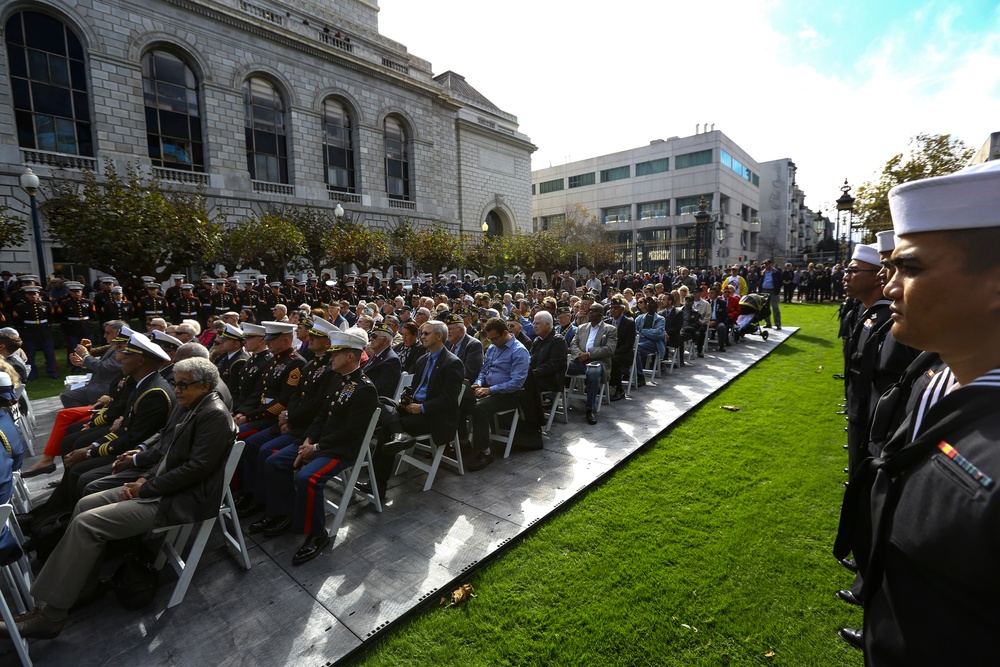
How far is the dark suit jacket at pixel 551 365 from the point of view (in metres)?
6.46

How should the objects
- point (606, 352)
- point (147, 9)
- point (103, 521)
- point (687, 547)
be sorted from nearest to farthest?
point (103, 521) < point (687, 547) < point (606, 352) < point (147, 9)

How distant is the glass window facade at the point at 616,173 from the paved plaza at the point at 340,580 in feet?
202

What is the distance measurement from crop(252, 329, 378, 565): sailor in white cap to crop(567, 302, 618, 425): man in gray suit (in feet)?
13.3

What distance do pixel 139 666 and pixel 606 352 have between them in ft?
22.0

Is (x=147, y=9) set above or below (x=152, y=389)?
above

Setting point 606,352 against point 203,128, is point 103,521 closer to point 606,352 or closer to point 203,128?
point 606,352

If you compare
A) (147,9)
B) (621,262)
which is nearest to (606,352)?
(147,9)

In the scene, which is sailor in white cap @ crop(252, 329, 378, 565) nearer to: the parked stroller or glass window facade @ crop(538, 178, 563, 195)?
the parked stroller

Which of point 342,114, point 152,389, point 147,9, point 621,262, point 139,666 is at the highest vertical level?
point 147,9

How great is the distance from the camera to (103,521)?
10.2 feet

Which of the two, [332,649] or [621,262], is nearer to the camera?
[332,649]

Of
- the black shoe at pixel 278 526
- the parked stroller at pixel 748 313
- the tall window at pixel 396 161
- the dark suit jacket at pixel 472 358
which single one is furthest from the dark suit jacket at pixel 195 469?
the tall window at pixel 396 161

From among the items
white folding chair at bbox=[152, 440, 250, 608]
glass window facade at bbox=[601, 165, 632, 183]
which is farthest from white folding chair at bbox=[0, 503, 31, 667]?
glass window facade at bbox=[601, 165, 632, 183]

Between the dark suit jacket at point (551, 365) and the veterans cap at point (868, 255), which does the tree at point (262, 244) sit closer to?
the dark suit jacket at point (551, 365)
